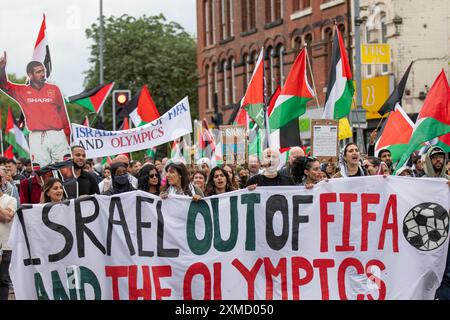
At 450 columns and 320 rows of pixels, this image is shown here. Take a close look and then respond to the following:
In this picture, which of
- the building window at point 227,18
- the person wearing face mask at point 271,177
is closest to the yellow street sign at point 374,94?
the building window at point 227,18

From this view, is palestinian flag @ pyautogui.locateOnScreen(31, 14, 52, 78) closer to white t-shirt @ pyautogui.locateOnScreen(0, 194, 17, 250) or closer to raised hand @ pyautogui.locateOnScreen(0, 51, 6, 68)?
raised hand @ pyautogui.locateOnScreen(0, 51, 6, 68)

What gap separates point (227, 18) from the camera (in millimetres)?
53656

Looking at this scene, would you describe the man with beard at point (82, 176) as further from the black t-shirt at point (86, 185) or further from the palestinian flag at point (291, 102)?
the palestinian flag at point (291, 102)

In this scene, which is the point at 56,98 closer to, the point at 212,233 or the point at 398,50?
the point at 212,233

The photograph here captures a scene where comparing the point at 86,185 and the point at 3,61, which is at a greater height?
the point at 3,61

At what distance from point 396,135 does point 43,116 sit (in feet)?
19.3

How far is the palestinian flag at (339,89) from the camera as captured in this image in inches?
668

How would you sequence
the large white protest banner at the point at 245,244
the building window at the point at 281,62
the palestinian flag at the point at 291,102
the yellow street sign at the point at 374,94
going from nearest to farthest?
the large white protest banner at the point at 245,244, the palestinian flag at the point at 291,102, the yellow street sign at the point at 374,94, the building window at the point at 281,62

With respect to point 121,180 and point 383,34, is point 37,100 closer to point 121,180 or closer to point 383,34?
point 121,180

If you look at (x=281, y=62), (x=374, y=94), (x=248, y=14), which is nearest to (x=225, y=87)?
(x=248, y=14)

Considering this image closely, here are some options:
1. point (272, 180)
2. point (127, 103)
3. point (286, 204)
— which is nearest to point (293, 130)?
point (272, 180)

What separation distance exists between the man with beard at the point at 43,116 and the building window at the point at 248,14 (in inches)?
→ 1399

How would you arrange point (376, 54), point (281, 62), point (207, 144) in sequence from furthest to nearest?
point (281, 62) → point (376, 54) → point (207, 144)

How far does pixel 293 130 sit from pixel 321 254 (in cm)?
682
